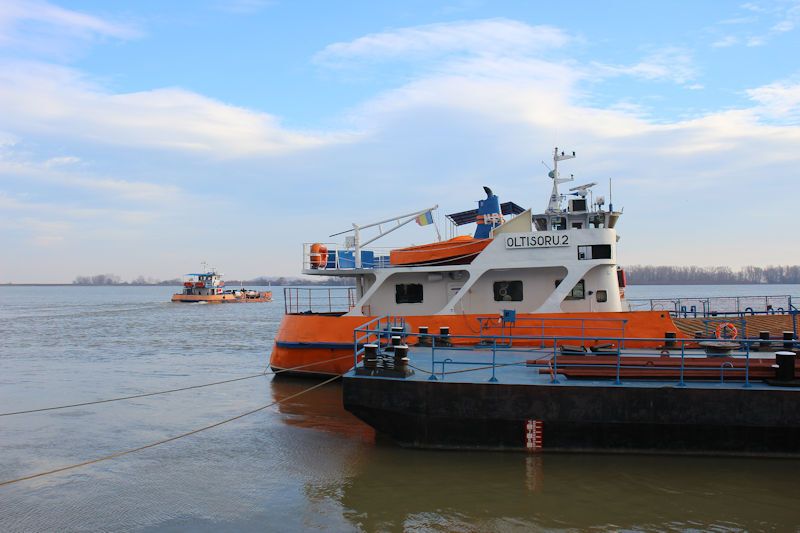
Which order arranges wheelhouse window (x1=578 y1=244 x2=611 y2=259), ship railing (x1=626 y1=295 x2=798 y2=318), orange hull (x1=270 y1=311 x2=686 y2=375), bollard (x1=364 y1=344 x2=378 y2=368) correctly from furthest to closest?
ship railing (x1=626 y1=295 x2=798 y2=318) → wheelhouse window (x1=578 y1=244 x2=611 y2=259) → orange hull (x1=270 y1=311 x2=686 y2=375) → bollard (x1=364 y1=344 x2=378 y2=368)

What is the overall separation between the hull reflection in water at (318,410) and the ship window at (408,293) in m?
3.06

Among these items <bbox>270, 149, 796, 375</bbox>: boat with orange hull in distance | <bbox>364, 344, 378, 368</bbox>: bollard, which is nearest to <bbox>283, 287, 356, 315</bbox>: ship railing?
<bbox>270, 149, 796, 375</bbox>: boat with orange hull in distance

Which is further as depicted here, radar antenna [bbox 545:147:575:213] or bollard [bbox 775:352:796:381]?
radar antenna [bbox 545:147:575:213]

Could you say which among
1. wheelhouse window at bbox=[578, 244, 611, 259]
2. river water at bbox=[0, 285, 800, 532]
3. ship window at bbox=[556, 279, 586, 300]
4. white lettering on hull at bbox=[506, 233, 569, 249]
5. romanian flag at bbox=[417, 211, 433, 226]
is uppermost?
romanian flag at bbox=[417, 211, 433, 226]

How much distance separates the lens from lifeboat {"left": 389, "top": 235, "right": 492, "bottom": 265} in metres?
17.3

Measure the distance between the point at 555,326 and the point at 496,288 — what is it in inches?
84.3

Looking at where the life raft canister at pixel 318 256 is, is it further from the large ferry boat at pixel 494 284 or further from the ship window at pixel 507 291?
the ship window at pixel 507 291

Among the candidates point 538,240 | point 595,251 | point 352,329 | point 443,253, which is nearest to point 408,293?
point 443,253

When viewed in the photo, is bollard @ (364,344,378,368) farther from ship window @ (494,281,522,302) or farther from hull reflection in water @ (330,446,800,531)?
ship window @ (494,281,522,302)

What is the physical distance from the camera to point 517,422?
34.8 feet

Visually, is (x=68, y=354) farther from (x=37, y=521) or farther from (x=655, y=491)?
(x=655, y=491)

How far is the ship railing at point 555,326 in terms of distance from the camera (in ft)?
51.3

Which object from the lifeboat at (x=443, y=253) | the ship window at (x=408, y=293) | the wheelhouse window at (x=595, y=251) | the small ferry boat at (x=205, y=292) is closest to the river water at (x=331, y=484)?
the ship window at (x=408, y=293)

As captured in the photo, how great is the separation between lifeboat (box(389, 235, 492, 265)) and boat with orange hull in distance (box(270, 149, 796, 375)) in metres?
0.03
